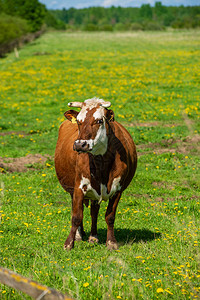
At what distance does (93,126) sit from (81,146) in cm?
52

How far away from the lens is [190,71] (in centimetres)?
3388

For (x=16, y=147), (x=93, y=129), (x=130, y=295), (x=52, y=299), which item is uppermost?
(x=93, y=129)

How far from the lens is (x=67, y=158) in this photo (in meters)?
8.11

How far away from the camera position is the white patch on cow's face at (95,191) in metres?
7.09

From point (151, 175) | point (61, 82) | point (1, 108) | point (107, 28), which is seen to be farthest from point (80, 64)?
point (107, 28)

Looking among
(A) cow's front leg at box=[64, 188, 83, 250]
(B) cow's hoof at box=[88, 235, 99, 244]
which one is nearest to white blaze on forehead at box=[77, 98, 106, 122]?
(A) cow's front leg at box=[64, 188, 83, 250]

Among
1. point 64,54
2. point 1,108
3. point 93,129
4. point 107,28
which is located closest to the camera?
point 93,129

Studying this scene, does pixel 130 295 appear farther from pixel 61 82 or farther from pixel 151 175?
pixel 61 82

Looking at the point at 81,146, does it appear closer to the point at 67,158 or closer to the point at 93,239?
the point at 67,158

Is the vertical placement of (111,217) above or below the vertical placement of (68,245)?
above

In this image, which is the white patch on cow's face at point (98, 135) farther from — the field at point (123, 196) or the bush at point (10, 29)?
the bush at point (10, 29)

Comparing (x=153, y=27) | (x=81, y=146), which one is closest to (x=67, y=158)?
(x=81, y=146)

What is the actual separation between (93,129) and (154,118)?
47.6 ft

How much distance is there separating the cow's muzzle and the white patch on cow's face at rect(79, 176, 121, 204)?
91 cm
